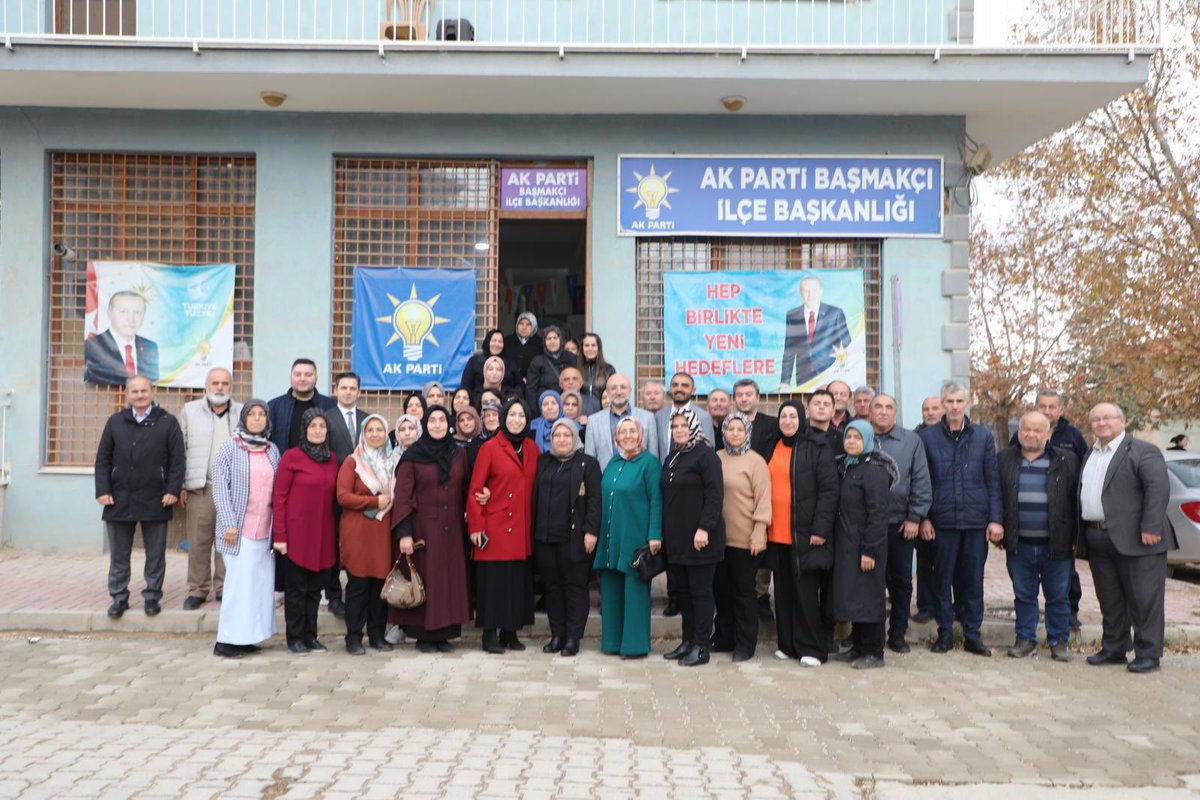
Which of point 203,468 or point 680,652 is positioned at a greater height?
point 203,468

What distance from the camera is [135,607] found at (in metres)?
8.55

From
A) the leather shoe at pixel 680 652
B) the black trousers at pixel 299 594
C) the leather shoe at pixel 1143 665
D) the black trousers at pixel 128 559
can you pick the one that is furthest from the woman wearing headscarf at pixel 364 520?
the leather shoe at pixel 1143 665

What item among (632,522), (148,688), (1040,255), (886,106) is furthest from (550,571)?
(1040,255)

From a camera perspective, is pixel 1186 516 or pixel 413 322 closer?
pixel 413 322

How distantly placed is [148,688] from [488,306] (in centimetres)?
570

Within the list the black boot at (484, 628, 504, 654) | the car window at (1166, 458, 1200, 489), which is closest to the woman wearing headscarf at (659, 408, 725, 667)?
the black boot at (484, 628, 504, 654)

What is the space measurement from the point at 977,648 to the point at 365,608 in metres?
4.51

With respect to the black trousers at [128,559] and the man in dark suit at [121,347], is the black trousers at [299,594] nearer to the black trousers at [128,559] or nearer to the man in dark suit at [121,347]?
the black trousers at [128,559]

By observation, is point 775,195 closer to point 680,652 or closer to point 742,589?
point 742,589

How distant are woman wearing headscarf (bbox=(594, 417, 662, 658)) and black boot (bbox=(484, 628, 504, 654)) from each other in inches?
30.1

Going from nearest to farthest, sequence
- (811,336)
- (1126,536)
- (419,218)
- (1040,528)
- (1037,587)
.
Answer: (1126,536) < (1040,528) < (1037,587) < (811,336) < (419,218)

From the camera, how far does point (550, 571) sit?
7840 mm

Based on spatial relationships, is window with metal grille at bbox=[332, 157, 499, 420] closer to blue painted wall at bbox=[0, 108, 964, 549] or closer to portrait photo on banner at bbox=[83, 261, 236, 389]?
blue painted wall at bbox=[0, 108, 964, 549]

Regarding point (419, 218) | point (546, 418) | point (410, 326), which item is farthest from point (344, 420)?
point (419, 218)
